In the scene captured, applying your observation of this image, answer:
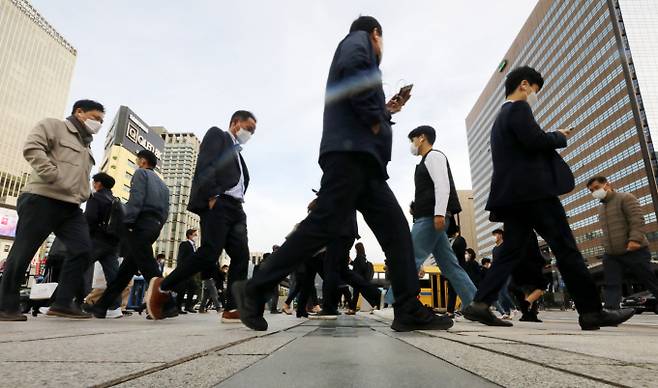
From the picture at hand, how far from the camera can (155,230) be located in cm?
493

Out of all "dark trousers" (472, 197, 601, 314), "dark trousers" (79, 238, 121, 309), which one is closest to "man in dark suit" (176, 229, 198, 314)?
"dark trousers" (79, 238, 121, 309)

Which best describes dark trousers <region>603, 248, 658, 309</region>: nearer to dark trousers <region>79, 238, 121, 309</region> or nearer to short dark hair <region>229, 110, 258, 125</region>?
short dark hair <region>229, 110, 258, 125</region>

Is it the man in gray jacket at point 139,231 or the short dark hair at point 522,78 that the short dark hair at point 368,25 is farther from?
the man in gray jacket at point 139,231

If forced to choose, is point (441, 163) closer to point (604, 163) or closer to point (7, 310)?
point (7, 310)

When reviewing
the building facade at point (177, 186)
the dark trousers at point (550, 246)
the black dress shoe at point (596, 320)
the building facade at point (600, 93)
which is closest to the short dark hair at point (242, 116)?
the dark trousers at point (550, 246)

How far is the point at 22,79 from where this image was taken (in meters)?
83.7

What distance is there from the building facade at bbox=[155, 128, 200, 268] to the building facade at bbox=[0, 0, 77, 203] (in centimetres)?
2766

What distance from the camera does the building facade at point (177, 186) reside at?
93438 millimetres

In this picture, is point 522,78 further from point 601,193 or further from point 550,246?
point 601,193

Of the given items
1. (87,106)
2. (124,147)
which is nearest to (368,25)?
(87,106)

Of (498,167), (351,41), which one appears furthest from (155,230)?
(498,167)

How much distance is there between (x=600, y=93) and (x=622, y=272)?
8100cm

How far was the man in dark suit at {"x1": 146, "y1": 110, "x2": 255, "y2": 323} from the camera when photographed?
12.7ft

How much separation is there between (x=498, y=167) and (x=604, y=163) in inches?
3171
